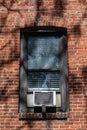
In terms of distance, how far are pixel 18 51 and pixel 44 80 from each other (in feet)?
2.87

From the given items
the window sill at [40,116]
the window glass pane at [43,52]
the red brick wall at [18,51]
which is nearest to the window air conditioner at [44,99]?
the window sill at [40,116]

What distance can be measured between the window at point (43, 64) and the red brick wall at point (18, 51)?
155 mm

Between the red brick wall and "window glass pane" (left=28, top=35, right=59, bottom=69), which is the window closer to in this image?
"window glass pane" (left=28, top=35, right=59, bottom=69)

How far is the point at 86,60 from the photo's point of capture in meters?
7.60

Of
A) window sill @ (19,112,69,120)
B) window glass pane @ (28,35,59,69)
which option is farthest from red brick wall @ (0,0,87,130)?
window glass pane @ (28,35,59,69)

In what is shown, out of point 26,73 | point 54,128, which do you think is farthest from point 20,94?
point 54,128

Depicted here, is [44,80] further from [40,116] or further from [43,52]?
[40,116]

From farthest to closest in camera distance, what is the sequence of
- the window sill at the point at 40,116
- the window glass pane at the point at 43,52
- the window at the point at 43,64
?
the window glass pane at the point at 43,52 → the window at the point at 43,64 → the window sill at the point at 40,116

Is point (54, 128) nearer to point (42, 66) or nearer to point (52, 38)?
point (42, 66)

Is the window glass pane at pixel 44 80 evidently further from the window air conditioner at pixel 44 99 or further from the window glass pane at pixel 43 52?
the window air conditioner at pixel 44 99

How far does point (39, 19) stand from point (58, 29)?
494 mm

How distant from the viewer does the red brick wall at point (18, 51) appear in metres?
7.19

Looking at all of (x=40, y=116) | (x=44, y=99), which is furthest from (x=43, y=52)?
(x=40, y=116)

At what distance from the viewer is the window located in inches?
295
